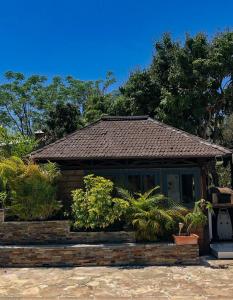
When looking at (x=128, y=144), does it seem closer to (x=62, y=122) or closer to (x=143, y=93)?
(x=143, y=93)

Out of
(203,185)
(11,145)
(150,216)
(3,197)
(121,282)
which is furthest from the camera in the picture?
(11,145)

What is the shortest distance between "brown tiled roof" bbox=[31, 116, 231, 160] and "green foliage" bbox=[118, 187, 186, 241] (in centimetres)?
150

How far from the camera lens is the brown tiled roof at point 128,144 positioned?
44.9ft

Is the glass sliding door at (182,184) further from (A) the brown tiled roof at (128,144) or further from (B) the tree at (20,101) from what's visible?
(B) the tree at (20,101)

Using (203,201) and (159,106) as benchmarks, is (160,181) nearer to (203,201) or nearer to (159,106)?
(203,201)

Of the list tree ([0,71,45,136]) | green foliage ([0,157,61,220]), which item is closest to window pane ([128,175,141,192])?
green foliage ([0,157,61,220])

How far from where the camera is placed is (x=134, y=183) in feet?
47.0

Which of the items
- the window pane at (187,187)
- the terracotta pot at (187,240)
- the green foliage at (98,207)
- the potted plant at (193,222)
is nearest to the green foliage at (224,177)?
the window pane at (187,187)

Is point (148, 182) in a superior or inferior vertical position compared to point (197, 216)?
superior

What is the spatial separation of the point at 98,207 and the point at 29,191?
249 centimetres

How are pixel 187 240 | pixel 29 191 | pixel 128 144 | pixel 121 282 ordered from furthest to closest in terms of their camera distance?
1. pixel 128 144
2. pixel 29 191
3. pixel 187 240
4. pixel 121 282

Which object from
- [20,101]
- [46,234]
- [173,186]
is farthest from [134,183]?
[20,101]

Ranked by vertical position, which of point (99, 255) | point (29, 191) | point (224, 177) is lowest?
point (99, 255)

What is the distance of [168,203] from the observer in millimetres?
13906
